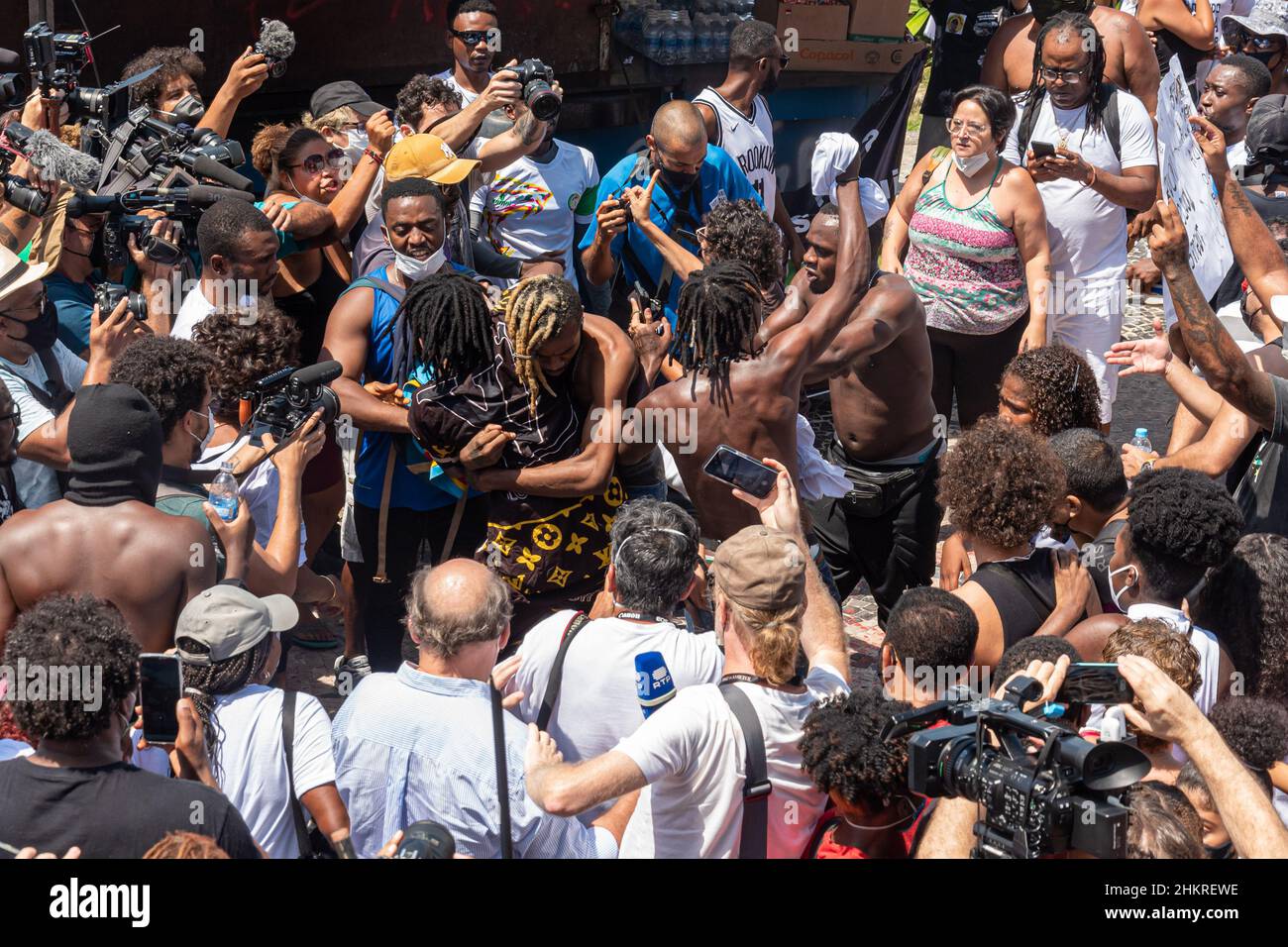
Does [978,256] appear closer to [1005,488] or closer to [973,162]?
[973,162]

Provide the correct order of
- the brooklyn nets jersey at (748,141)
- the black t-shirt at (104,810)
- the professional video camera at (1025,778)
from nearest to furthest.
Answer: the professional video camera at (1025,778) < the black t-shirt at (104,810) < the brooklyn nets jersey at (748,141)

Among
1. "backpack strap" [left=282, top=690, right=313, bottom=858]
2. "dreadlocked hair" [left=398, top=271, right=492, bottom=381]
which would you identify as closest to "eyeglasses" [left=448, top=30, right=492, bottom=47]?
"dreadlocked hair" [left=398, top=271, right=492, bottom=381]

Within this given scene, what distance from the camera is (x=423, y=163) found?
200 inches

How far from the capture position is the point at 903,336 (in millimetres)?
5156

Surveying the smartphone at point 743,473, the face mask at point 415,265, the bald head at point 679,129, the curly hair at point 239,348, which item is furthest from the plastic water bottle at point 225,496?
the bald head at point 679,129

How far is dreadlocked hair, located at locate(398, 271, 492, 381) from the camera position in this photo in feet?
13.8

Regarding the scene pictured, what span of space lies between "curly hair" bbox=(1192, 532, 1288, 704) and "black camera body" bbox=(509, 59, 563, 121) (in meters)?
3.38

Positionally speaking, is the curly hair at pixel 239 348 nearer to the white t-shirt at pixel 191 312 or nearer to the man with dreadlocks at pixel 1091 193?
the white t-shirt at pixel 191 312

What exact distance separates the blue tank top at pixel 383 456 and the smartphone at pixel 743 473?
1274 mm

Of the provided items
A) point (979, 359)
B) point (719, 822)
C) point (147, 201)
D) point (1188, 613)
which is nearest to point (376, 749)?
point (719, 822)

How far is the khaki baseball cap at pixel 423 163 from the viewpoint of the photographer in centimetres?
508

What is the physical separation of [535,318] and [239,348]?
3.11 ft

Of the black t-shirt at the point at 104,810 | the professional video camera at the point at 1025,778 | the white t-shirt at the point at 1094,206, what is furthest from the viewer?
the white t-shirt at the point at 1094,206

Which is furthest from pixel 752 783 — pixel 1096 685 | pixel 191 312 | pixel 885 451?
pixel 191 312
